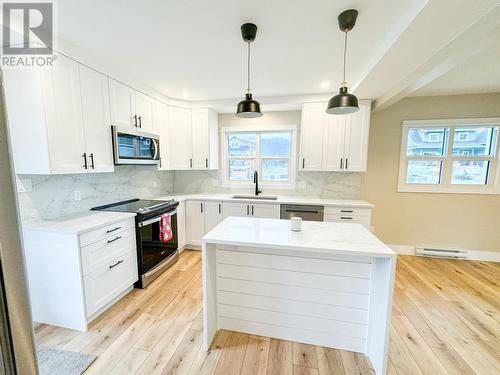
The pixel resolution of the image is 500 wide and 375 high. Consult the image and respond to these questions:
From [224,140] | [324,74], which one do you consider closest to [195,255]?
[224,140]

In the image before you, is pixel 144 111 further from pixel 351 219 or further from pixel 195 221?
pixel 351 219

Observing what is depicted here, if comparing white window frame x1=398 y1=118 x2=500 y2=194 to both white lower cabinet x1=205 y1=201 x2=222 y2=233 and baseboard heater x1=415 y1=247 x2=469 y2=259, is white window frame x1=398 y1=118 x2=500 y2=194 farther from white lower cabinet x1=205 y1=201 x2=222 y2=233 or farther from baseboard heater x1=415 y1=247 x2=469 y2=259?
white lower cabinet x1=205 y1=201 x2=222 y2=233

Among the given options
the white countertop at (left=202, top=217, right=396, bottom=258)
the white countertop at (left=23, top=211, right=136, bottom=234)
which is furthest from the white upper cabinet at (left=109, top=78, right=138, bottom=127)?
the white countertop at (left=202, top=217, right=396, bottom=258)

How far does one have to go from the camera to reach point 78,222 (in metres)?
1.94

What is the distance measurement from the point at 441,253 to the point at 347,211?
1.88 meters

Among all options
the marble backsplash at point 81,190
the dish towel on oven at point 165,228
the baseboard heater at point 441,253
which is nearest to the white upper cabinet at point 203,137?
the marble backsplash at point 81,190

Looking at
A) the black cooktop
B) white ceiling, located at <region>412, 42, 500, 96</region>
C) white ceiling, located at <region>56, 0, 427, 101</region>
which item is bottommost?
the black cooktop

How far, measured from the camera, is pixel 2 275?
1.89ft

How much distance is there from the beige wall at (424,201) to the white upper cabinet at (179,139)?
313 centimetres

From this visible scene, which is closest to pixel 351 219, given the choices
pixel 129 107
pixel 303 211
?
pixel 303 211

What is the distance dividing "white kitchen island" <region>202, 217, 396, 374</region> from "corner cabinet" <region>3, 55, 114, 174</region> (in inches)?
62.1

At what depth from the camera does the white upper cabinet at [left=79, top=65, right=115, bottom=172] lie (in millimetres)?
2094

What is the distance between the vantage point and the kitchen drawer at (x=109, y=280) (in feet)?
6.15

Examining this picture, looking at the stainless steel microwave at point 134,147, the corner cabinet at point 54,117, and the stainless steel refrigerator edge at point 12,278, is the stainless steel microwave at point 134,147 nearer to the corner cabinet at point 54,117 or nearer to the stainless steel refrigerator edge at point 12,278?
the corner cabinet at point 54,117
